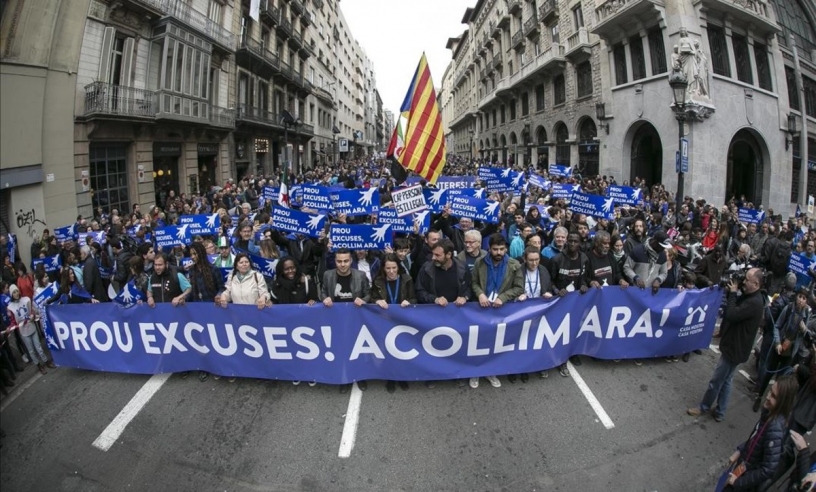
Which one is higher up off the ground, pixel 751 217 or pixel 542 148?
pixel 542 148

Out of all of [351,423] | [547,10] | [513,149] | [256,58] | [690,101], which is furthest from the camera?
[513,149]

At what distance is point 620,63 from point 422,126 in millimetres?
18552

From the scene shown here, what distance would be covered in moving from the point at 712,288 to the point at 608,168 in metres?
18.0

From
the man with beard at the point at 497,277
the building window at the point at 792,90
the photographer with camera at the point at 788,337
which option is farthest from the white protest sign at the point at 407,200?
the building window at the point at 792,90

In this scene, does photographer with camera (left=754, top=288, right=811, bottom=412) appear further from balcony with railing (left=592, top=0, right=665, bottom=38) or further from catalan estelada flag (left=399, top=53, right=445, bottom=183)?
balcony with railing (left=592, top=0, right=665, bottom=38)

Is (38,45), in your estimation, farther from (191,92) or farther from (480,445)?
(480,445)

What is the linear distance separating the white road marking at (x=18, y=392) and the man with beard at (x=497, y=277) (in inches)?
225

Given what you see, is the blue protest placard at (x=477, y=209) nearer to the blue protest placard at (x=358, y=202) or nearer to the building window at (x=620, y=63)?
the blue protest placard at (x=358, y=202)

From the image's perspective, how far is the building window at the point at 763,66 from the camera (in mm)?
19109

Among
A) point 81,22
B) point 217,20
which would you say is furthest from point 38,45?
point 217,20

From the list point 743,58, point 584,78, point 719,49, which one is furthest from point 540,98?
point 719,49

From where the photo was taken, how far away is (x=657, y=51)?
717 inches

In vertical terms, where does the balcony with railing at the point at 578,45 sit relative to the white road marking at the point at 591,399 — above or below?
above

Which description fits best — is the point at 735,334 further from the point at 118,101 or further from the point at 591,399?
the point at 118,101
